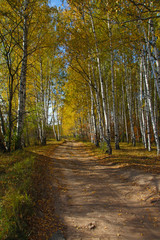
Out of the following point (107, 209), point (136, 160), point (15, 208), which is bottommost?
point (107, 209)

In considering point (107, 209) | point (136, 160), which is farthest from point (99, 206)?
point (136, 160)

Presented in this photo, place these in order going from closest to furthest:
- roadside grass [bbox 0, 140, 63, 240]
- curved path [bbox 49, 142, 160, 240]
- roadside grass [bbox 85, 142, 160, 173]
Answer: roadside grass [bbox 0, 140, 63, 240], curved path [bbox 49, 142, 160, 240], roadside grass [bbox 85, 142, 160, 173]

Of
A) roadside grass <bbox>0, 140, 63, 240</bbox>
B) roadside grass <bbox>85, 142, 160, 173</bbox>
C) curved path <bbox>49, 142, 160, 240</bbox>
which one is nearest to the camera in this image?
roadside grass <bbox>0, 140, 63, 240</bbox>

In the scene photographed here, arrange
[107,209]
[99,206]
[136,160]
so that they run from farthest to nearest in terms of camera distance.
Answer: [136,160] < [99,206] < [107,209]

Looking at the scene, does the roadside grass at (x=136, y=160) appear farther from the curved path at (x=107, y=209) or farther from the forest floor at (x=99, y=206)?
the curved path at (x=107, y=209)

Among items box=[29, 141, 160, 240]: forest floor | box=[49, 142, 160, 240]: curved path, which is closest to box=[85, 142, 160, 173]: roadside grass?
box=[29, 141, 160, 240]: forest floor

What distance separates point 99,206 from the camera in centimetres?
376

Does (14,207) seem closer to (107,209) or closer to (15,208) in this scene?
(15,208)

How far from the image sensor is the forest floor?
112 inches

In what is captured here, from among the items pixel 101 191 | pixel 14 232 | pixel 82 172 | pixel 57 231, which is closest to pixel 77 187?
pixel 101 191

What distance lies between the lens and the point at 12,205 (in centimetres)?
297

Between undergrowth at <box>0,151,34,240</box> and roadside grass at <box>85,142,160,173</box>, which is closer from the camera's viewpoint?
undergrowth at <box>0,151,34,240</box>

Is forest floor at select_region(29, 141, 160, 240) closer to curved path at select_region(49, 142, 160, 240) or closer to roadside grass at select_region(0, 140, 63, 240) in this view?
curved path at select_region(49, 142, 160, 240)

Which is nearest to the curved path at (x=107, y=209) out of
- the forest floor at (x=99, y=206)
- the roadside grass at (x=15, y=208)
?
the forest floor at (x=99, y=206)
